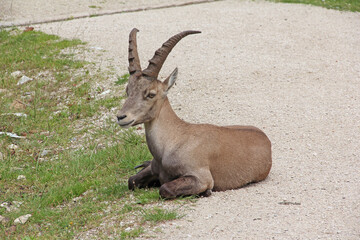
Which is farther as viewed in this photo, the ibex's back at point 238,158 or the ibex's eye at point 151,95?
the ibex's back at point 238,158

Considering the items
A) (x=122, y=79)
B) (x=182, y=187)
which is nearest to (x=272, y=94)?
(x=122, y=79)

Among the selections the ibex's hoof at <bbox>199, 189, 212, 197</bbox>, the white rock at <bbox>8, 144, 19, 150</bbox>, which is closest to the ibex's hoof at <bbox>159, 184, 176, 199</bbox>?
the ibex's hoof at <bbox>199, 189, 212, 197</bbox>

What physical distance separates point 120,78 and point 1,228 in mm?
6191

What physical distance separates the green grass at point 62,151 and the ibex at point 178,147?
1.27 ft

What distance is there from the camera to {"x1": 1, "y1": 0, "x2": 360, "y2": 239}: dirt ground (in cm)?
651

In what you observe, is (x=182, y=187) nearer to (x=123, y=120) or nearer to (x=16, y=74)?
(x=123, y=120)

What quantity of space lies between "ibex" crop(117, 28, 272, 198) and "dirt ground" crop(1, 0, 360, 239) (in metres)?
0.26

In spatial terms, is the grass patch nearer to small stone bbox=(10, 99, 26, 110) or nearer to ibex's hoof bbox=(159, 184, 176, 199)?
small stone bbox=(10, 99, 26, 110)

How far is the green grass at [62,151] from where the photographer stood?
7137 mm

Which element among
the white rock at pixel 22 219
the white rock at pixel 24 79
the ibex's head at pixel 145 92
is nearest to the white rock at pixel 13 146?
the white rock at pixel 24 79

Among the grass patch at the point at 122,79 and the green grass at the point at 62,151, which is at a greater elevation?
the grass patch at the point at 122,79

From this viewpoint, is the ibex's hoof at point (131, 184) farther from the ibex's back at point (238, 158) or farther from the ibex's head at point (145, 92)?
the ibex's back at point (238, 158)

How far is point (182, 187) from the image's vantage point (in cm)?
708

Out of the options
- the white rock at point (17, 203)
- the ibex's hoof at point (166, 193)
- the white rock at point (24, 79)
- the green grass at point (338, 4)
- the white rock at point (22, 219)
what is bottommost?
the white rock at point (17, 203)
